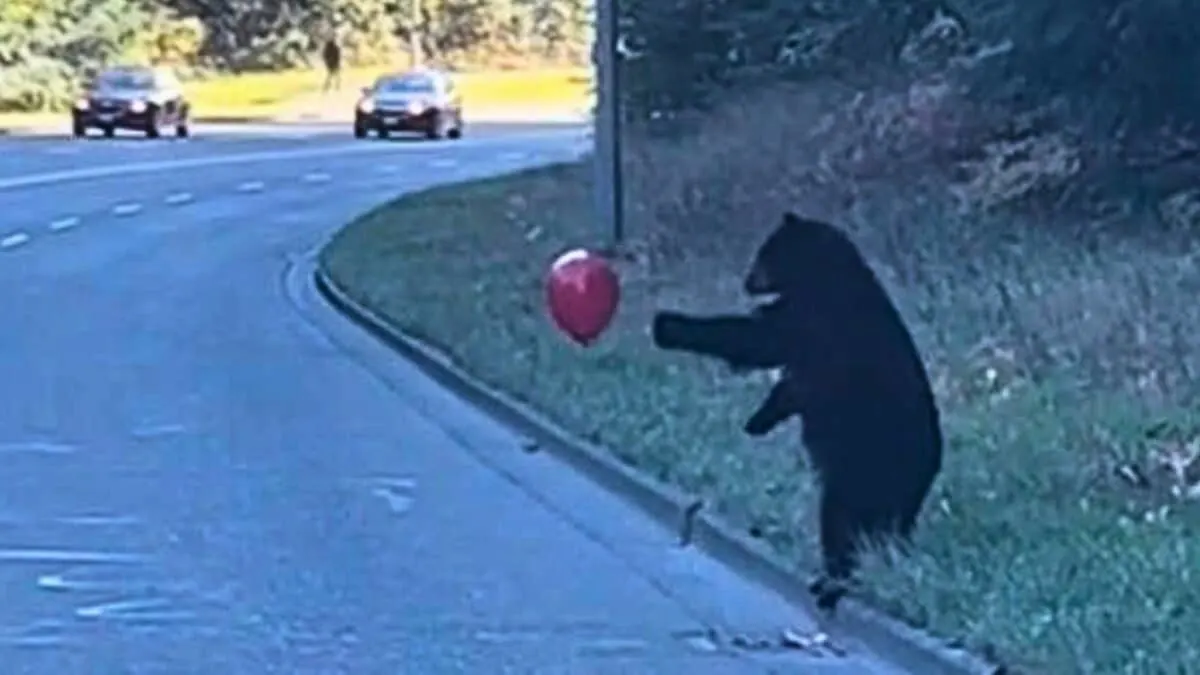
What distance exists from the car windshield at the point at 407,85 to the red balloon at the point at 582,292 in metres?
48.0

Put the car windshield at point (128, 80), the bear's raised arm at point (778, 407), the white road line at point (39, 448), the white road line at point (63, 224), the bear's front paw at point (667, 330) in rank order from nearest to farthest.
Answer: the bear's front paw at point (667, 330), the bear's raised arm at point (778, 407), the white road line at point (39, 448), the white road line at point (63, 224), the car windshield at point (128, 80)

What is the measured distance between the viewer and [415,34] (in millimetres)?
92250

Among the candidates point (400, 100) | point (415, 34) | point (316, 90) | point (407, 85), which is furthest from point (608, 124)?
point (415, 34)

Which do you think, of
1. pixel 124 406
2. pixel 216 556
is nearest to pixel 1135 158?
pixel 124 406

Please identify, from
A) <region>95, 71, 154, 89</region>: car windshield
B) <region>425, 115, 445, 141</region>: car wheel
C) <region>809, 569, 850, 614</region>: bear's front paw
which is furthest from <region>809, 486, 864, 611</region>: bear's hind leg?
<region>95, 71, 154, 89</region>: car windshield

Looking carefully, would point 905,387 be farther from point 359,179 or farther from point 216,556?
point 359,179

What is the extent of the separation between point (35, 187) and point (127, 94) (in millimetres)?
19344

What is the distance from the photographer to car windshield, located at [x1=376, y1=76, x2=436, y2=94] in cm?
6297

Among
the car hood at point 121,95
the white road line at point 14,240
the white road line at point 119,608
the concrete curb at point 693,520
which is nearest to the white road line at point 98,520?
the concrete curb at point 693,520

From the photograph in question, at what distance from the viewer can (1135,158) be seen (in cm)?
2303

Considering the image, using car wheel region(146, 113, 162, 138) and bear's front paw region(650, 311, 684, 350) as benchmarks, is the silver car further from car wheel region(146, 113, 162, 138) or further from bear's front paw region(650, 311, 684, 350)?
bear's front paw region(650, 311, 684, 350)

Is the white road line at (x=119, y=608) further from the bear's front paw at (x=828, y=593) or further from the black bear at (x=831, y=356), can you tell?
the bear's front paw at (x=828, y=593)

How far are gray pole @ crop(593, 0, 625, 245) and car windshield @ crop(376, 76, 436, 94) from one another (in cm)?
3494

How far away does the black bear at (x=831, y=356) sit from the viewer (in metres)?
10.9
